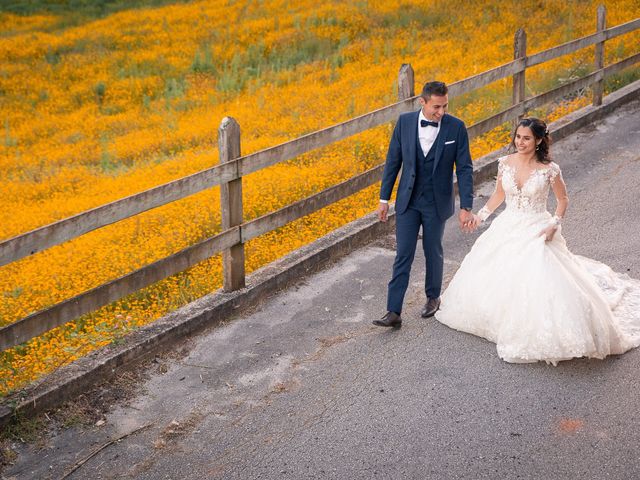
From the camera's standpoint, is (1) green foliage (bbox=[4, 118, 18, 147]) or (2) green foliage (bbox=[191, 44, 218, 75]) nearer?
(1) green foliage (bbox=[4, 118, 18, 147])

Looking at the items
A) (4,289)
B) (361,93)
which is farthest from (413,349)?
(361,93)

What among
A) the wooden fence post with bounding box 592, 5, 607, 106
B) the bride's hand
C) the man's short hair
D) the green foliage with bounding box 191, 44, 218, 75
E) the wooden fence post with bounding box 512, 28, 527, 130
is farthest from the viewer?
the green foliage with bounding box 191, 44, 218, 75

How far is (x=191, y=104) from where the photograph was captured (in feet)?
62.0

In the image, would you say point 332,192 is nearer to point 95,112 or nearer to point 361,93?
point 361,93

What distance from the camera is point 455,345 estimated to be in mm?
6148

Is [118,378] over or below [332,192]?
below

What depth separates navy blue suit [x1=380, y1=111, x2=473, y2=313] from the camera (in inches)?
246

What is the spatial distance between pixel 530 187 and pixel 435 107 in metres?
0.96

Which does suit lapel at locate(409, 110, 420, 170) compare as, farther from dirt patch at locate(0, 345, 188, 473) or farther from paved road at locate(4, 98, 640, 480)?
dirt patch at locate(0, 345, 188, 473)

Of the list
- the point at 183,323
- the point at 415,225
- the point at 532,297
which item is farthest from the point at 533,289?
the point at 183,323

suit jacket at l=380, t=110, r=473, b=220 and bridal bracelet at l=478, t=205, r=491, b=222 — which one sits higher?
suit jacket at l=380, t=110, r=473, b=220

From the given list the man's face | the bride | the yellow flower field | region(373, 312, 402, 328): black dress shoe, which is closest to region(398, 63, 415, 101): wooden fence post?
the yellow flower field

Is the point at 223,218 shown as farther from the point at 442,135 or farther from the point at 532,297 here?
the point at 532,297

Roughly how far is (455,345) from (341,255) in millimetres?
2134
